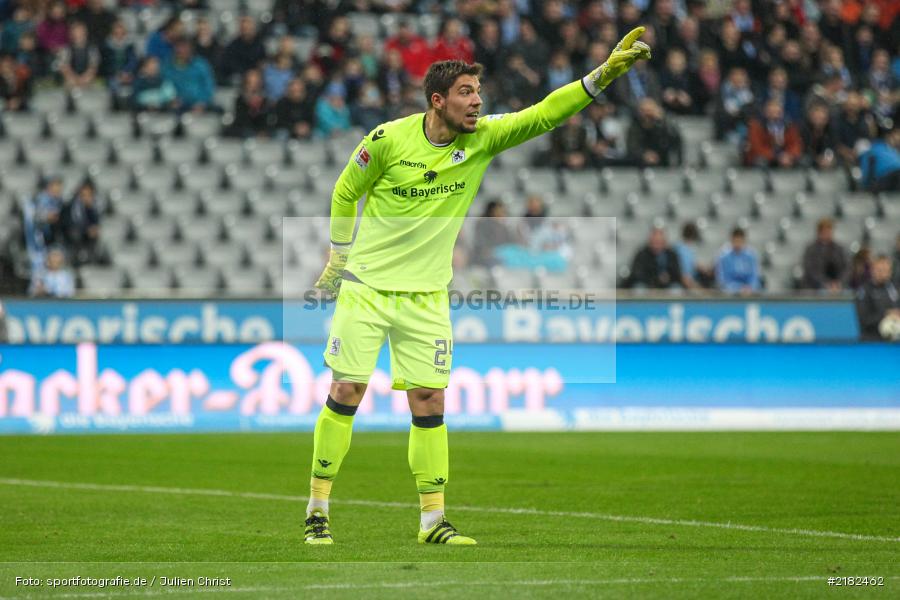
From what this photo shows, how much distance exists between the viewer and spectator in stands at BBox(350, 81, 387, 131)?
22.2m

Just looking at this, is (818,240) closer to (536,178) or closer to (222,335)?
(536,178)

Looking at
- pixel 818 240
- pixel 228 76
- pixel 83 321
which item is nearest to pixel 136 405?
pixel 83 321

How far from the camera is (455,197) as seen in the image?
8430 millimetres

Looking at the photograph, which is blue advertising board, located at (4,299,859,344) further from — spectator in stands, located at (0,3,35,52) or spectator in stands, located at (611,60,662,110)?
spectator in stands, located at (0,3,35,52)

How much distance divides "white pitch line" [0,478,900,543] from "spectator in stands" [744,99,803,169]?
14507mm

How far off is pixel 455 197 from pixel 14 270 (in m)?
12.6

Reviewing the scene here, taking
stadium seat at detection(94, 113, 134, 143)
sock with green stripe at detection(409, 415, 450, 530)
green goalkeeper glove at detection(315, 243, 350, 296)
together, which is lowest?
sock with green stripe at detection(409, 415, 450, 530)

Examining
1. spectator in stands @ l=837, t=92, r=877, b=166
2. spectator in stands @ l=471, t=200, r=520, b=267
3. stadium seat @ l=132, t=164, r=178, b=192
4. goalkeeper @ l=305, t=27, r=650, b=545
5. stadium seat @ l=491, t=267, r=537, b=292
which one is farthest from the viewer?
spectator in stands @ l=837, t=92, r=877, b=166

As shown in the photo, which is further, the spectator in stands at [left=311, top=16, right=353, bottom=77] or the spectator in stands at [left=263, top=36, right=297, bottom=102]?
the spectator in stands at [left=311, top=16, right=353, bottom=77]

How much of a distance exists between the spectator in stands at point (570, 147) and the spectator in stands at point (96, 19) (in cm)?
698

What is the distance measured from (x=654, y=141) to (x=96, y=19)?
8745 mm

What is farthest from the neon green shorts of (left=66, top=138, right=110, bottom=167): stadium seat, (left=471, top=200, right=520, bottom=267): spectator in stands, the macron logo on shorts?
(left=66, top=138, right=110, bottom=167): stadium seat

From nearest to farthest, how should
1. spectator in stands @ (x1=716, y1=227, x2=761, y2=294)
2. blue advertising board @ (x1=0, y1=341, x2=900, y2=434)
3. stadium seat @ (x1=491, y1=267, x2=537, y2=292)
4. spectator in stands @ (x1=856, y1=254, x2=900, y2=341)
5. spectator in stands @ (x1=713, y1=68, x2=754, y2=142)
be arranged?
blue advertising board @ (x1=0, y1=341, x2=900, y2=434), spectator in stands @ (x1=856, y1=254, x2=900, y2=341), stadium seat @ (x1=491, y1=267, x2=537, y2=292), spectator in stands @ (x1=716, y1=227, x2=761, y2=294), spectator in stands @ (x1=713, y1=68, x2=754, y2=142)

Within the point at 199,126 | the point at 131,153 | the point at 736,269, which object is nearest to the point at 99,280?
the point at 131,153
